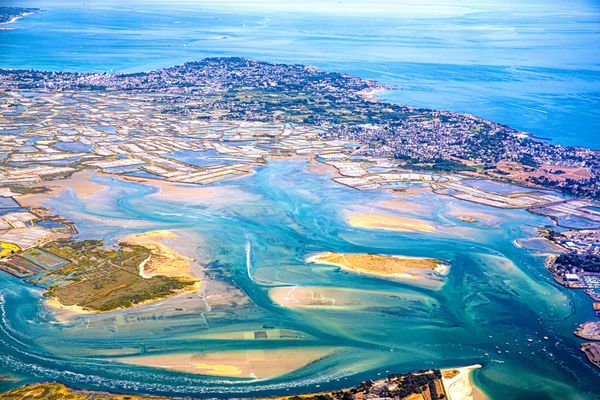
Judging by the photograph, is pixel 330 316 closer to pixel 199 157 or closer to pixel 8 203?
pixel 8 203

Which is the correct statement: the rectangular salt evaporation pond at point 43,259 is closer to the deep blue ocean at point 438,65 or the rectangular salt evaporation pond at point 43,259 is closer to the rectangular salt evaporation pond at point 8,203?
the rectangular salt evaporation pond at point 8,203

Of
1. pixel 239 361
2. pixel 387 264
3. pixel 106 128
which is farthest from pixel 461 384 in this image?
pixel 106 128

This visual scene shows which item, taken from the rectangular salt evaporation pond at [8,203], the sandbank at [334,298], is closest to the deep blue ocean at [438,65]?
the sandbank at [334,298]

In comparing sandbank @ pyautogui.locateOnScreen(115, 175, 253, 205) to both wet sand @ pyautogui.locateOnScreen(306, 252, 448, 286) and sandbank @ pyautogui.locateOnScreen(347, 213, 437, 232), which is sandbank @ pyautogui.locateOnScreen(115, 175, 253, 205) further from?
→ wet sand @ pyautogui.locateOnScreen(306, 252, 448, 286)

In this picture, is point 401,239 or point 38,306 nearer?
point 38,306

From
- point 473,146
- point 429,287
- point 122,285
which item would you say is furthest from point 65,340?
point 473,146

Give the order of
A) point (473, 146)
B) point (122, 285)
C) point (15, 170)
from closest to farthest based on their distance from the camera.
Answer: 1. point (122, 285)
2. point (15, 170)
3. point (473, 146)

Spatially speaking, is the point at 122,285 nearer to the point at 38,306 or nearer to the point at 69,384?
the point at 38,306
